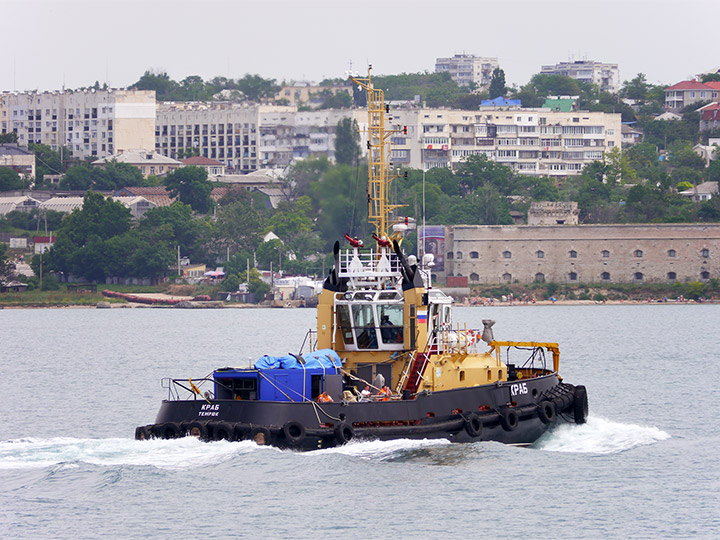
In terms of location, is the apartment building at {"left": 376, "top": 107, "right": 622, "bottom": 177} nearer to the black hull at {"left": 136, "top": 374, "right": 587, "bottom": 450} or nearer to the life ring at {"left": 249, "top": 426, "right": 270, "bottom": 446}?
the black hull at {"left": 136, "top": 374, "right": 587, "bottom": 450}

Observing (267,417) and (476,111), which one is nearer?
(267,417)

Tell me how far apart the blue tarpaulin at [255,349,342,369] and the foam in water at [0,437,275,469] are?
191 cm

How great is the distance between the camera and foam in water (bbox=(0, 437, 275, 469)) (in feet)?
97.9

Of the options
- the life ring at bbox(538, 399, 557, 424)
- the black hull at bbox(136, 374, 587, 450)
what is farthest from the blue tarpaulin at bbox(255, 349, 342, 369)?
the life ring at bbox(538, 399, 557, 424)

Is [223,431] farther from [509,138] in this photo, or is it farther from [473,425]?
[509,138]

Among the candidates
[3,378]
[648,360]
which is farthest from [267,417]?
[648,360]

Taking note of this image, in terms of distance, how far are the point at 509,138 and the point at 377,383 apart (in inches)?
5598

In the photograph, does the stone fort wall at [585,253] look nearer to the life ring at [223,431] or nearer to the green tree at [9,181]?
the green tree at [9,181]

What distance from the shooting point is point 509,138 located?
563 ft

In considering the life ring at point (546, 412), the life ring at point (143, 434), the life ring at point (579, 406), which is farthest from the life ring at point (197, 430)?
the life ring at point (579, 406)

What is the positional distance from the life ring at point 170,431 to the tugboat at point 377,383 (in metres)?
0.03

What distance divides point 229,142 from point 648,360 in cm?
13725

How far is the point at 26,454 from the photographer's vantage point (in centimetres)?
3159

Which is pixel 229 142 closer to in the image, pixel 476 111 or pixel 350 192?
pixel 476 111
